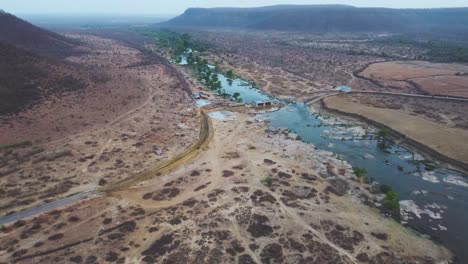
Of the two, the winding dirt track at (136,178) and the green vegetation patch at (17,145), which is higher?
the green vegetation patch at (17,145)

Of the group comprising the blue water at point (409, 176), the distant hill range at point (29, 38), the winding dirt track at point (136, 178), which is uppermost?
the distant hill range at point (29, 38)

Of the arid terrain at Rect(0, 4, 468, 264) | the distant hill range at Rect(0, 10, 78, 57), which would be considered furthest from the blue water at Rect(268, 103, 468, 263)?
the distant hill range at Rect(0, 10, 78, 57)

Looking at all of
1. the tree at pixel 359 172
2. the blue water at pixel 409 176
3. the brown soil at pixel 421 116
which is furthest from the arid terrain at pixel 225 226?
the brown soil at pixel 421 116

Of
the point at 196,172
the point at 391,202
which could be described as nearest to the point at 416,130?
the point at 391,202

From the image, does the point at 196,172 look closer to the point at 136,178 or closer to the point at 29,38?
the point at 136,178

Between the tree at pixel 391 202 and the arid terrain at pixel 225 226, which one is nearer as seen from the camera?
the arid terrain at pixel 225 226

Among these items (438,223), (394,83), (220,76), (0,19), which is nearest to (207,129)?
(438,223)

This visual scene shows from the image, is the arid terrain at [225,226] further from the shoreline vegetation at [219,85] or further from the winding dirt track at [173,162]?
the shoreline vegetation at [219,85]
